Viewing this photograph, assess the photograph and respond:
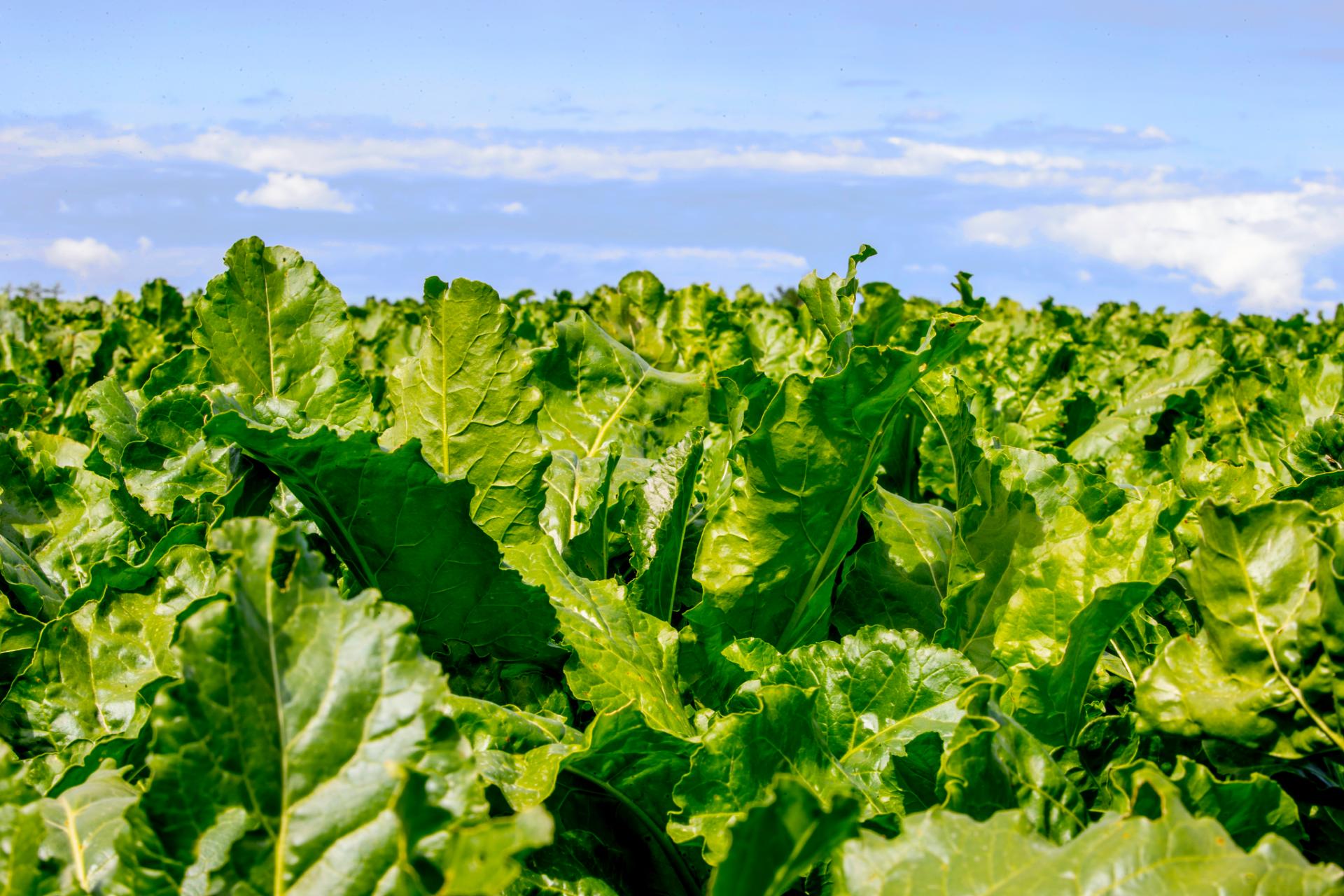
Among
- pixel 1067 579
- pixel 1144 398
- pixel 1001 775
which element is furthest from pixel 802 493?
pixel 1144 398

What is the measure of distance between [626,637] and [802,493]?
34cm

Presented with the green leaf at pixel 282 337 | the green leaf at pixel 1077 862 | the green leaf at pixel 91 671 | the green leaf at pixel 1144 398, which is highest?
the green leaf at pixel 282 337

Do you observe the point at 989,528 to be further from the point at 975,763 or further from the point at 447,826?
the point at 447,826

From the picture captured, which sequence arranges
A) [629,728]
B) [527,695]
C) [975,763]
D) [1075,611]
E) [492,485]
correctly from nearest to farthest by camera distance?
[975,763], [629,728], [1075,611], [527,695], [492,485]

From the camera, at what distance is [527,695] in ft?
5.67

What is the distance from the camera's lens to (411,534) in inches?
64.7

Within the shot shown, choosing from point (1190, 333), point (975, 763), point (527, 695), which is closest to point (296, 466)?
point (527, 695)

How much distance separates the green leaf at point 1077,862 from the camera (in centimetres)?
98

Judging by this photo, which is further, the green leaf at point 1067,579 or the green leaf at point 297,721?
the green leaf at point 1067,579

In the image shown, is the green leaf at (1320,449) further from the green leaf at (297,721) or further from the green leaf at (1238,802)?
the green leaf at (297,721)

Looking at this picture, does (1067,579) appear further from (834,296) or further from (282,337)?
(282,337)

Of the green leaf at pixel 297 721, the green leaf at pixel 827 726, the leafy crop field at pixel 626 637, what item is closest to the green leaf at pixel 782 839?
the leafy crop field at pixel 626 637

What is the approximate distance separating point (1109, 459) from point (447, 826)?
2.69 m

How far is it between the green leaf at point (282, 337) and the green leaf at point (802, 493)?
2.69ft
